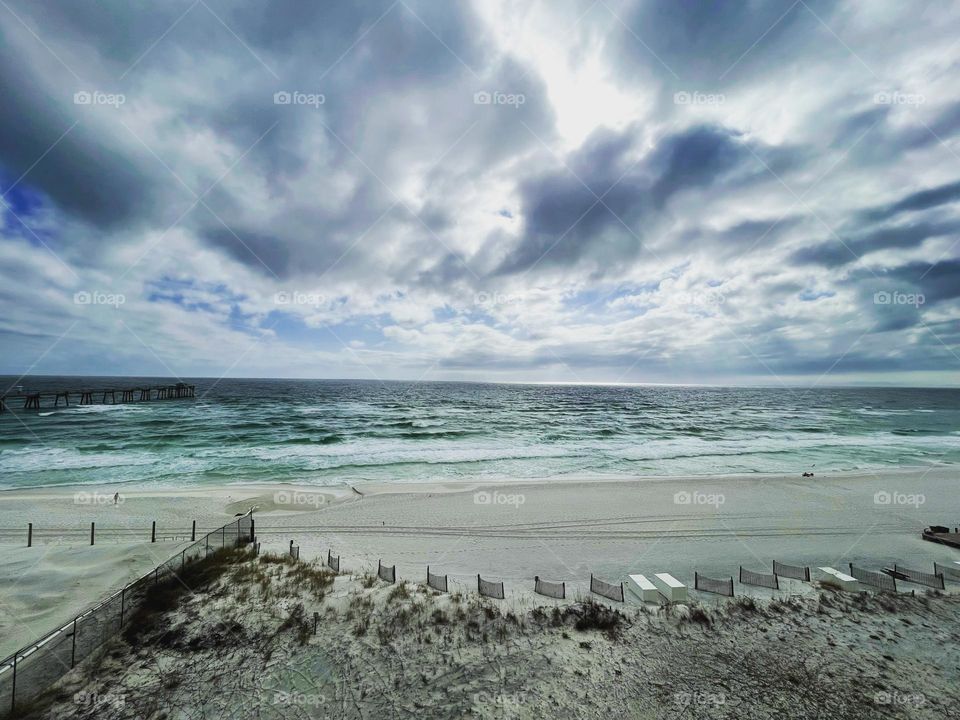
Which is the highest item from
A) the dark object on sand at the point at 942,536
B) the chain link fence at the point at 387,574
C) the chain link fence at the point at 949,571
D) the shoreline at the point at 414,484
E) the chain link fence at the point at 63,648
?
the chain link fence at the point at 63,648

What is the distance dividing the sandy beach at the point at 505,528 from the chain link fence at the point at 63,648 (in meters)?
2.02

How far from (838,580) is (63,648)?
2005 cm

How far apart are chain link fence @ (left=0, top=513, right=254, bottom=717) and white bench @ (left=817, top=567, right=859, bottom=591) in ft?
64.4

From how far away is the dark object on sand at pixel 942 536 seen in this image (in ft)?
55.7

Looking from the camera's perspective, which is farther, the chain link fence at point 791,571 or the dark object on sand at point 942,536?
the dark object on sand at point 942,536

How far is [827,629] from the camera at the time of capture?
1022cm

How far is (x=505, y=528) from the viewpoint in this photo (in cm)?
1991

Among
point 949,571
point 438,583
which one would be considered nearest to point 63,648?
point 438,583

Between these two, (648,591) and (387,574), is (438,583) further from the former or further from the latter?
(648,591)

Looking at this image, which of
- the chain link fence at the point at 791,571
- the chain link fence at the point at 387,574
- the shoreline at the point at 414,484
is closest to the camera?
the chain link fence at the point at 387,574

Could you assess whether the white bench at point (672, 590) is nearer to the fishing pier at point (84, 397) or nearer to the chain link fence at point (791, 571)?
the chain link fence at point (791, 571)

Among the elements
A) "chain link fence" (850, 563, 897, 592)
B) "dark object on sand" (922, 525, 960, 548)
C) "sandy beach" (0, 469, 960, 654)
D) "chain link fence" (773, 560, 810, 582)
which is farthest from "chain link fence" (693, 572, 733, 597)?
"dark object on sand" (922, 525, 960, 548)

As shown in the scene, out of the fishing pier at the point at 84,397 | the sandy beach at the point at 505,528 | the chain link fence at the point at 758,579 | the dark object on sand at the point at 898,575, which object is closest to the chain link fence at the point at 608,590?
the sandy beach at the point at 505,528

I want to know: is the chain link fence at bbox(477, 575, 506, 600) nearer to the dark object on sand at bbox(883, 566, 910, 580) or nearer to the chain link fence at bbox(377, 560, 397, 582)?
the chain link fence at bbox(377, 560, 397, 582)
